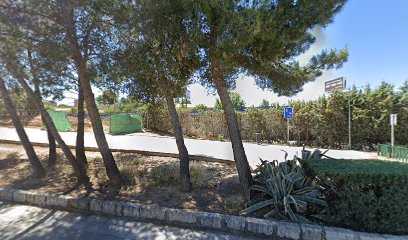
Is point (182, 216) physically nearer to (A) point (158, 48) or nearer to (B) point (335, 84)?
(A) point (158, 48)

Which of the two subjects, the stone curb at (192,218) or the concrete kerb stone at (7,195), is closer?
the stone curb at (192,218)

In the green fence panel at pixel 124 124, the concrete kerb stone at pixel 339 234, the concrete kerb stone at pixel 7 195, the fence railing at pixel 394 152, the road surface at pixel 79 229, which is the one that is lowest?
the road surface at pixel 79 229

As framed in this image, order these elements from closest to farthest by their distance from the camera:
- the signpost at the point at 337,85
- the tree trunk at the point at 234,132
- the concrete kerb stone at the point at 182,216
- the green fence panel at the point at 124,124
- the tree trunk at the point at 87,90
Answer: the concrete kerb stone at the point at 182,216, the tree trunk at the point at 87,90, the tree trunk at the point at 234,132, the signpost at the point at 337,85, the green fence panel at the point at 124,124

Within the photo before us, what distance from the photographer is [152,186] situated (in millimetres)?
4727

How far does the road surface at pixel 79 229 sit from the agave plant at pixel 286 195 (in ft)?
2.22

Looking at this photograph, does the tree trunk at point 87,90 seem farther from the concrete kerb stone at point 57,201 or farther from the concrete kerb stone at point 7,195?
the concrete kerb stone at point 7,195

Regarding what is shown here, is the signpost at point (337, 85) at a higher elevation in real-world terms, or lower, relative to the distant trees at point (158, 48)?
higher

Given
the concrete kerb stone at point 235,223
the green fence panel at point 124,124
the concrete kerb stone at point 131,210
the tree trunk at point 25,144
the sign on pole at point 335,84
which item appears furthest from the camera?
the green fence panel at point 124,124

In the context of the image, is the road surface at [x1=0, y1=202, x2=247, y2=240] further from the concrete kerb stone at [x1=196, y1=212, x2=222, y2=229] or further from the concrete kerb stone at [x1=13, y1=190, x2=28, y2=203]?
the concrete kerb stone at [x1=13, y1=190, x2=28, y2=203]

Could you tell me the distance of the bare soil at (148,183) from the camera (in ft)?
13.4

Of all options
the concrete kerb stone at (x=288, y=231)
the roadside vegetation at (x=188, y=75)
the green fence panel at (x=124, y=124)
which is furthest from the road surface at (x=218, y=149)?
the concrete kerb stone at (x=288, y=231)

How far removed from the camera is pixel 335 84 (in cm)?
1142

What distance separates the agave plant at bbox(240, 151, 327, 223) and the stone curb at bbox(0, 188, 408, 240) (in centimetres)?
22

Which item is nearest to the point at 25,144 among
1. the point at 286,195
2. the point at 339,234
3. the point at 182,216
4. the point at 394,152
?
the point at 182,216
